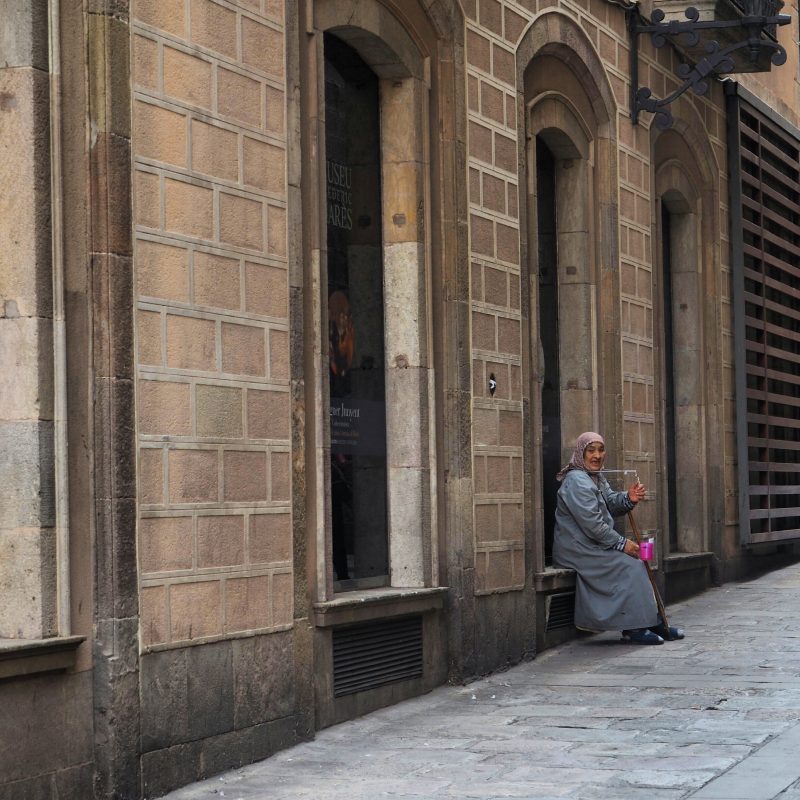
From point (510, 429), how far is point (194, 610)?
15.0 ft

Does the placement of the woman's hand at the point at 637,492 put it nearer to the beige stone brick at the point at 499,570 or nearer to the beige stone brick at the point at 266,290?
the beige stone brick at the point at 499,570

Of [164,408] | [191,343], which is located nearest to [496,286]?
[191,343]

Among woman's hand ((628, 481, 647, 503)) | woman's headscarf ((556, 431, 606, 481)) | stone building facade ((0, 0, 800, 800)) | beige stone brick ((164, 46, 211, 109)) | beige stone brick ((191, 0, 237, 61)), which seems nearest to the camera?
A: stone building facade ((0, 0, 800, 800))

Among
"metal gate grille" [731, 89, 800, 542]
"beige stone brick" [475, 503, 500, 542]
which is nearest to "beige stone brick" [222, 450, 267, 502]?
"beige stone brick" [475, 503, 500, 542]

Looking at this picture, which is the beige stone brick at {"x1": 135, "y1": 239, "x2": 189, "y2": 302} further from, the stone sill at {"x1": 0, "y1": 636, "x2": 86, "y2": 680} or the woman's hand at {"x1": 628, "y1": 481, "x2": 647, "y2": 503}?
the woman's hand at {"x1": 628, "y1": 481, "x2": 647, "y2": 503}

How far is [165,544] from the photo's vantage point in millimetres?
8125

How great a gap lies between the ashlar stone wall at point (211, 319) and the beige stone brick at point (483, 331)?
9.11 ft

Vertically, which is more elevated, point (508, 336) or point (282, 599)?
point (508, 336)

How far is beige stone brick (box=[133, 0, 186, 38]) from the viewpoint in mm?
8141

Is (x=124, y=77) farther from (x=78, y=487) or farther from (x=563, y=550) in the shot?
(x=563, y=550)

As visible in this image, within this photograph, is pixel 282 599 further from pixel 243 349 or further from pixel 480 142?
pixel 480 142

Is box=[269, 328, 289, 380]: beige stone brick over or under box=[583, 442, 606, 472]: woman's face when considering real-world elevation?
over

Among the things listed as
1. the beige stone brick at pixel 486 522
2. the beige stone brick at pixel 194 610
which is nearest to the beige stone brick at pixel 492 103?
the beige stone brick at pixel 486 522

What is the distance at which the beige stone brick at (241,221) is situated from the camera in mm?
8781
